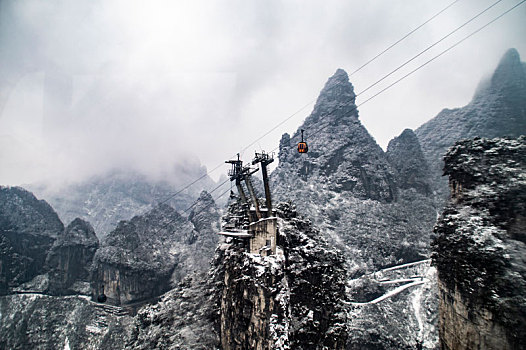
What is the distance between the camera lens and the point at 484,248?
17250 millimetres

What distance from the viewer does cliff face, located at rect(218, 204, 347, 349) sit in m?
19.8

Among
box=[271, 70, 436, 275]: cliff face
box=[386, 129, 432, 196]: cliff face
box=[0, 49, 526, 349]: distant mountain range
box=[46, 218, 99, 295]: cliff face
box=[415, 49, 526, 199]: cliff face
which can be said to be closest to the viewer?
box=[0, 49, 526, 349]: distant mountain range

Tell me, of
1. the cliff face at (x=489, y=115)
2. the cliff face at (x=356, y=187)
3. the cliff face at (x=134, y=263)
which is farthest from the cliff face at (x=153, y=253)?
the cliff face at (x=489, y=115)

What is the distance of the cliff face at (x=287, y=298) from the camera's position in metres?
19.8

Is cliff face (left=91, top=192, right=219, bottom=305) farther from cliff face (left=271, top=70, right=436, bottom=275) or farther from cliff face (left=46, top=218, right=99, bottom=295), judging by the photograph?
cliff face (left=271, top=70, right=436, bottom=275)

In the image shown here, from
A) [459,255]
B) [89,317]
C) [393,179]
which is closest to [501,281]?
[459,255]

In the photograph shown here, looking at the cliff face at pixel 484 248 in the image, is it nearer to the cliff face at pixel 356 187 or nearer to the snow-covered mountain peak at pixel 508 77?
the cliff face at pixel 356 187

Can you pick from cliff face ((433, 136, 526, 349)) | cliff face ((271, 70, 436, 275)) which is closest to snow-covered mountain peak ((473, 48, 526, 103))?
cliff face ((271, 70, 436, 275))

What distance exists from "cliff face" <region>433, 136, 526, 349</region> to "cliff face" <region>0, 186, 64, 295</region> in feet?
292

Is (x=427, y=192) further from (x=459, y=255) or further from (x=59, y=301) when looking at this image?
(x=59, y=301)

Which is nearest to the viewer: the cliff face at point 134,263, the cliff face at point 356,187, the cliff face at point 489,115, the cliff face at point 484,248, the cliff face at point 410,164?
the cliff face at point 484,248

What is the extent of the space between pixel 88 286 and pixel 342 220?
68861mm

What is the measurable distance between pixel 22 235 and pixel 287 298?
83820 millimetres

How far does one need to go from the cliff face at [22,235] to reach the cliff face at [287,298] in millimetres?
70775
